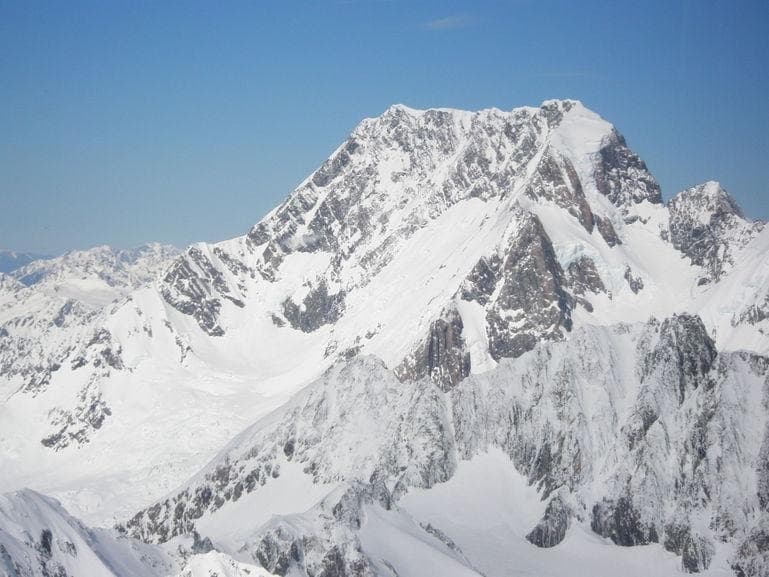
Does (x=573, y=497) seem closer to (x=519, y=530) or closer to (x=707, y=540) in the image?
(x=519, y=530)

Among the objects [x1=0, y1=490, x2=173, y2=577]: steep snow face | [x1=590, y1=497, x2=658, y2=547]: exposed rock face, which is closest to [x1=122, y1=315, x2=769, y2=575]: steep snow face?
[x1=590, y1=497, x2=658, y2=547]: exposed rock face

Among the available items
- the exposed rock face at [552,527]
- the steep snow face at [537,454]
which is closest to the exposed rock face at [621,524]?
the steep snow face at [537,454]

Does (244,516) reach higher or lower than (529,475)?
lower

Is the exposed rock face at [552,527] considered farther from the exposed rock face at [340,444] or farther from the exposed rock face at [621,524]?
the exposed rock face at [340,444]

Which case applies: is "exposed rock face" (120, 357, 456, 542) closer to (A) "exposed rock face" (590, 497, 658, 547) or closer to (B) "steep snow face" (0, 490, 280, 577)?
(A) "exposed rock face" (590, 497, 658, 547)

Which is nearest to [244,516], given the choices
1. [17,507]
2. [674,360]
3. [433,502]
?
[433,502]

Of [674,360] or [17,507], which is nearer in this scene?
[17,507]

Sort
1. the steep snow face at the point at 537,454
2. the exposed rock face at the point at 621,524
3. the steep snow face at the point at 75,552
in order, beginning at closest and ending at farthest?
the steep snow face at the point at 75,552 < the steep snow face at the point at 537,454 < the exposed rock face at the point at 621,524

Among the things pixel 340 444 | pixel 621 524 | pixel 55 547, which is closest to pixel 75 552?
pixel 55 547

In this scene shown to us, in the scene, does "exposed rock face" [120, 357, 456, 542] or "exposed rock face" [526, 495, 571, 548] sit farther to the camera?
"exposed rock face" [120, 357, 456, 542]
